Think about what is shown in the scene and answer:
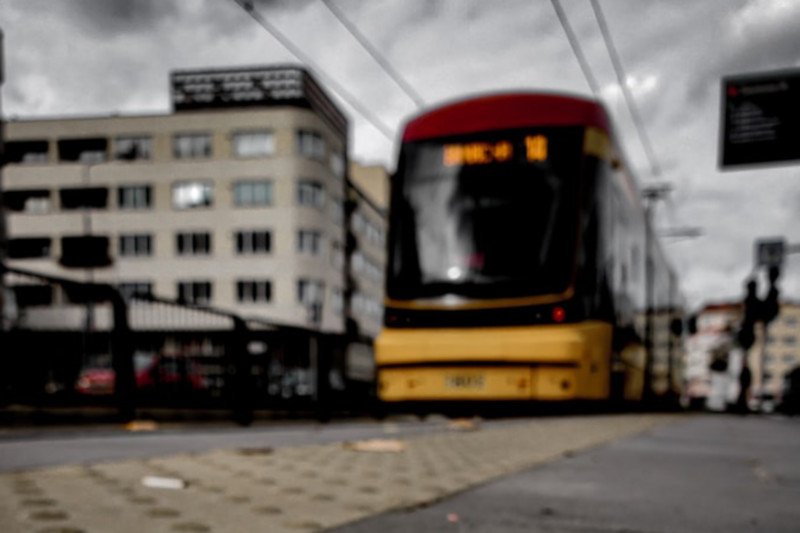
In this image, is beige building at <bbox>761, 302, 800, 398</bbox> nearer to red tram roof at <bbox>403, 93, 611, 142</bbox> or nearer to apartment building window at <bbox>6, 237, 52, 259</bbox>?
apartment building window at <bbox>6, 237, 52, 259</bbox>

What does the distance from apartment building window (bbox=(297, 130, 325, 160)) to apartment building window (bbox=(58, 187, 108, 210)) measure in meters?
11.6

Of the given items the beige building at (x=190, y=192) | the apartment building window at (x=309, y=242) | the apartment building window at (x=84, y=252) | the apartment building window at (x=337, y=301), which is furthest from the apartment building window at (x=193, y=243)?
the apartment building window at (x=337, y=301)

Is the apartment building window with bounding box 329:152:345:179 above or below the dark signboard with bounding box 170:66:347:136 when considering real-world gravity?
below

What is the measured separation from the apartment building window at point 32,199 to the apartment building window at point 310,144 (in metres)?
14.8

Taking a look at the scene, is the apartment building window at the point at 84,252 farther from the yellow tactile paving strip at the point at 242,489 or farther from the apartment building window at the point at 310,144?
the yellow tactile paving strip at the point at 242,489

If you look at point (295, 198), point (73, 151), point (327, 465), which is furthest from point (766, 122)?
point (73, 151)

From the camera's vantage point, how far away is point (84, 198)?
48.1 metres

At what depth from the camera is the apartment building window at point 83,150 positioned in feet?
155

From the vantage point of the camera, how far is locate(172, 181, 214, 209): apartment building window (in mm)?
47594

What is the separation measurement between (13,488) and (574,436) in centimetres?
735

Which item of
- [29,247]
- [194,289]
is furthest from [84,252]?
[194,289]

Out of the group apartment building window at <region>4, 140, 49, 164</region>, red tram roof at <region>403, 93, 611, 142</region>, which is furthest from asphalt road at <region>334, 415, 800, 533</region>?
apartment building window at <region>4, 140, 49, 164</region>

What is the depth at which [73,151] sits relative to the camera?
4747cm

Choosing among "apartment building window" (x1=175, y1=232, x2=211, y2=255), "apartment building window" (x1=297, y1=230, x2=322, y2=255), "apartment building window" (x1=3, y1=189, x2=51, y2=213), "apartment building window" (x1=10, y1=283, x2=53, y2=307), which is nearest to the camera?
"apartment building window" (x1=10, y1=283, x2=53, y2=307)
